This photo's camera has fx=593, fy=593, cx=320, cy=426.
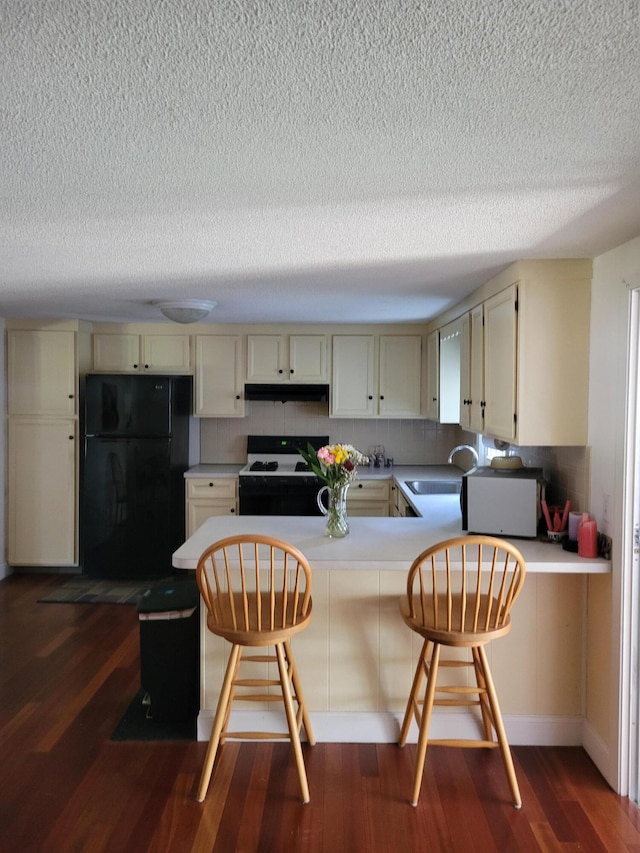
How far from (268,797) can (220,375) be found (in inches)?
136

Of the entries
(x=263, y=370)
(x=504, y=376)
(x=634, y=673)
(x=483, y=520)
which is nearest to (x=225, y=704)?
(x=483, y=520)

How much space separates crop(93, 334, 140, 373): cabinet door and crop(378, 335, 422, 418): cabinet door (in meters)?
2.12

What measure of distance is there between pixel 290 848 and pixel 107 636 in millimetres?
2162

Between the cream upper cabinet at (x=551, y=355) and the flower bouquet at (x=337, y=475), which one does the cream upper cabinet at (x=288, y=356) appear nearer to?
the flower bouquet at (x=337, y=475)

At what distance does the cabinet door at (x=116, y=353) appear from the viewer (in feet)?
16.6

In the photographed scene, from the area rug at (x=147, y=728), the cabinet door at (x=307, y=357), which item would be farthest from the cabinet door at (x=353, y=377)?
the area rug at (x=147, y=728)

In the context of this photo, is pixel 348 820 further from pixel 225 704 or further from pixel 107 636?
pixel 107 636

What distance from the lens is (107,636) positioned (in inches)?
148

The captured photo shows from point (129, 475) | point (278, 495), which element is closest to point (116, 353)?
point (129, 475)

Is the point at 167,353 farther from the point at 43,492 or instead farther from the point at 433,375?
the point at 433,375

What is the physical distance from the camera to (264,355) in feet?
16.7

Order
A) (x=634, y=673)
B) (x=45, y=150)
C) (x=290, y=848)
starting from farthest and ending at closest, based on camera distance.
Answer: (x=634, y=673)
(x=290, y=848)
(x=45, y=150)

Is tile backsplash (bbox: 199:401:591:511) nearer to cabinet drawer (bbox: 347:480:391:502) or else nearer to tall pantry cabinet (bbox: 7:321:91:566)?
cabinet drawer (bbox: 347:480:391:502)

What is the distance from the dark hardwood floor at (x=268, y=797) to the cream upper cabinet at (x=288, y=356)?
2.90m
